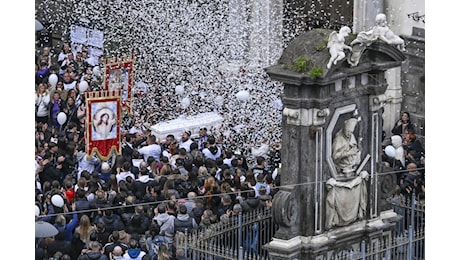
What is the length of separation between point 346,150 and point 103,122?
2811 mm

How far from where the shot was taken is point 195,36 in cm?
2606

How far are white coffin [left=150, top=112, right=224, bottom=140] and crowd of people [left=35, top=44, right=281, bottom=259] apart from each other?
0.34ft

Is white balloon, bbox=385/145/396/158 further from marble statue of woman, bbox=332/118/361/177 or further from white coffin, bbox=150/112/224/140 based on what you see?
marble statue of woman, bbox=332/118/361/177

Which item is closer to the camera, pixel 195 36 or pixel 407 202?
pixel 407 202

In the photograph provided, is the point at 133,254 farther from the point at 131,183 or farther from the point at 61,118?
the point at 61,118

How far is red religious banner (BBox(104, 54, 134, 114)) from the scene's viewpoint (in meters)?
24.1

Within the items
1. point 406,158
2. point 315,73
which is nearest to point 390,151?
point 406,158

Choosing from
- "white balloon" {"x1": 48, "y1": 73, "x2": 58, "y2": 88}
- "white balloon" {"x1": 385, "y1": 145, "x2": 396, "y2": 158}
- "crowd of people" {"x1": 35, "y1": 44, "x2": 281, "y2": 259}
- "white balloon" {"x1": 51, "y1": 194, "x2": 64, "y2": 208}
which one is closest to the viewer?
"crowd of people" {"x1": 35, "y1": 44, "x2": 281, "y2": 259}

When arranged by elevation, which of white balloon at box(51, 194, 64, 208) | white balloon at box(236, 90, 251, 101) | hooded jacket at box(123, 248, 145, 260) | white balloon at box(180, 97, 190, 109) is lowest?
hooded jacket at box(123, 248, 145, 260)

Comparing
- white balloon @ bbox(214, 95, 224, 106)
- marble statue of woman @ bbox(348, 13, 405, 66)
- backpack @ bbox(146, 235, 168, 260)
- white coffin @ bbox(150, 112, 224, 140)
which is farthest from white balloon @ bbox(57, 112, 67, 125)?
marble statue of woman @ bbox(348, 13, 405, 66)

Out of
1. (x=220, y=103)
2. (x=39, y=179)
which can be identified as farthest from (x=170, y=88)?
(x=39, y=179)

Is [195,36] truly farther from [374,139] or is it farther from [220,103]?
[374,139]

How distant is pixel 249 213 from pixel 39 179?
6.48 ft

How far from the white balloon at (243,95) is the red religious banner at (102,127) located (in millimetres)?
2675
